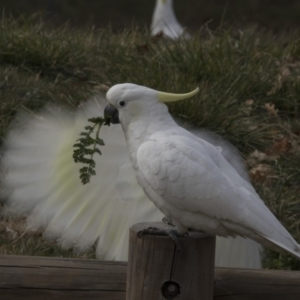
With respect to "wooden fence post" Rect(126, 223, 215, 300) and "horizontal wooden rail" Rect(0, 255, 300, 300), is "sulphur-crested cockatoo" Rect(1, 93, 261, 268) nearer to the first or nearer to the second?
"horizontal wooden rail" Rect(0, 255, 300, 300)

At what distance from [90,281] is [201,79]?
2411mm

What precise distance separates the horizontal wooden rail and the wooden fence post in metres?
0.09

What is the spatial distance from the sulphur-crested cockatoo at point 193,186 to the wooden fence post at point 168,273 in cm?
13

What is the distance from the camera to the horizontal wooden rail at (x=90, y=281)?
2.10 m

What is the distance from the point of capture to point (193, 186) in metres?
2.17

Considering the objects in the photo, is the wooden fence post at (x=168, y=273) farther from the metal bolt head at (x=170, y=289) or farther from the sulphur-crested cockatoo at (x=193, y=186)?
the sulphur-crested cockatoo at (x=193, y=186)

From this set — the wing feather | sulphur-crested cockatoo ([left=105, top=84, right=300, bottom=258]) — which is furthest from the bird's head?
the wing feather

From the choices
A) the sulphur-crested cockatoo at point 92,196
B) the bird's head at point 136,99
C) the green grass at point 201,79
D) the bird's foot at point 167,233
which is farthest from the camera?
the green grass at point 201,79

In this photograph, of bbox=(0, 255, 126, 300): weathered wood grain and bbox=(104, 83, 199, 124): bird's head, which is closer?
bbox=(0, 255, 126, 300): weathered wood grain

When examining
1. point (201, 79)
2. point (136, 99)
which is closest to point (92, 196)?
point (136, 99)

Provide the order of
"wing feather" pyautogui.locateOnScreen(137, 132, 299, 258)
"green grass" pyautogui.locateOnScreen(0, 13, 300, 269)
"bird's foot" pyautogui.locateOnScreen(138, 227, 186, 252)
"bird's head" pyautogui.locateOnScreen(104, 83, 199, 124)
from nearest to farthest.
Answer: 1. "bird's foot" pyautogui.locateOnScreen(138, 227, 186, 252)
2. "wing feather" pyautogui.locateOnScreen(137, 132, 299, 258)
3. "bird's head" pyautogui.locateOnScreen(104, 83, 199, 124)
4. "green grass" pyautogui.locateOnScreen(0, 13, 300, 269)

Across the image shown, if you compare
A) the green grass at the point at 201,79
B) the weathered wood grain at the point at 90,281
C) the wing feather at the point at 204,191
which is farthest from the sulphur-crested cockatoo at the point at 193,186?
the green grass at the point at 201,79

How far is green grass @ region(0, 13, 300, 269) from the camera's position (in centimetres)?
393

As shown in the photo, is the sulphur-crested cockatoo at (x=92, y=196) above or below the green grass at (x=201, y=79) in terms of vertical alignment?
below
